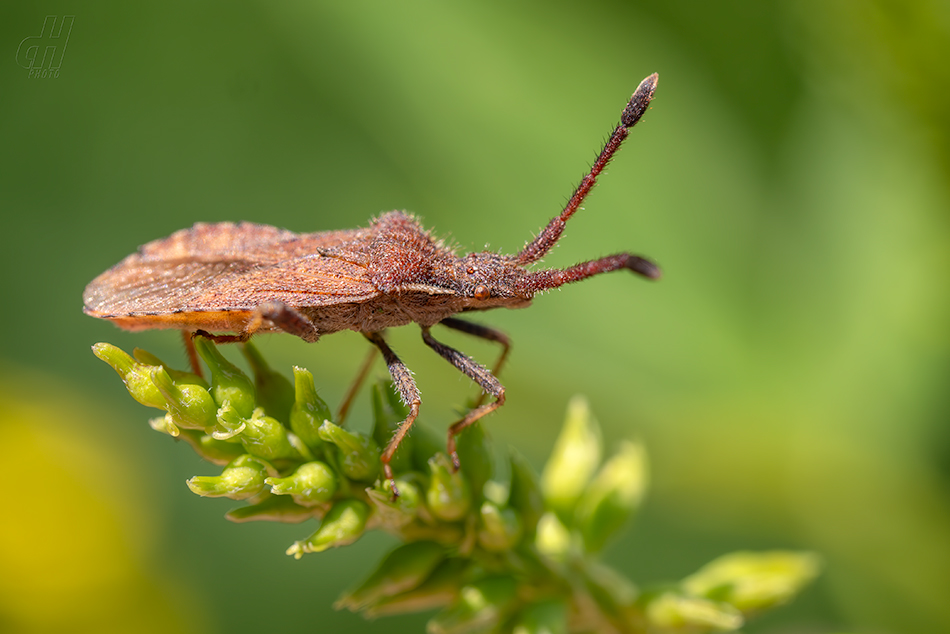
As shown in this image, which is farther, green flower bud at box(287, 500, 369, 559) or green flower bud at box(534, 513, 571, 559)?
green flower bud at box(534, 513, 571, 559)

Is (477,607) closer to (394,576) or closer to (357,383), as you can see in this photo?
(394,576)

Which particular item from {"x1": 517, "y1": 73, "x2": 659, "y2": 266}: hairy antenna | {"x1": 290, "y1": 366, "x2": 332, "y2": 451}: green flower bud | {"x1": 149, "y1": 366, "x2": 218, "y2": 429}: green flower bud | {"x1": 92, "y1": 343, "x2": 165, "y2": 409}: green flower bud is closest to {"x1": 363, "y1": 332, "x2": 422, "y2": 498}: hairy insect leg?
{"x1": 290, "y1": 366, "x2": 332, "y2": 451}: green flower bud

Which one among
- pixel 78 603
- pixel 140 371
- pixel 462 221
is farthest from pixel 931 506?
pixel 78 603

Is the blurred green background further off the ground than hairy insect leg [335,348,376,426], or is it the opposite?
the blurred green background

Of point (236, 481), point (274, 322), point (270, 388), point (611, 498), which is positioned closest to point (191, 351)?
point (274, 322)

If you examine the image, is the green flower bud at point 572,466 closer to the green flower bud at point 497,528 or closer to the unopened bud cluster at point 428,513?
the unopened bud cluster at point 428,513

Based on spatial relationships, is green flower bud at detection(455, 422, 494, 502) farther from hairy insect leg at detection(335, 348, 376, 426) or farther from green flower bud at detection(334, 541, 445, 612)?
hairy insect leg at detection(335, 348, 376, 426)

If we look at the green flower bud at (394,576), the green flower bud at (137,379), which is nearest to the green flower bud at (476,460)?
the green flower bud at (394,576)
